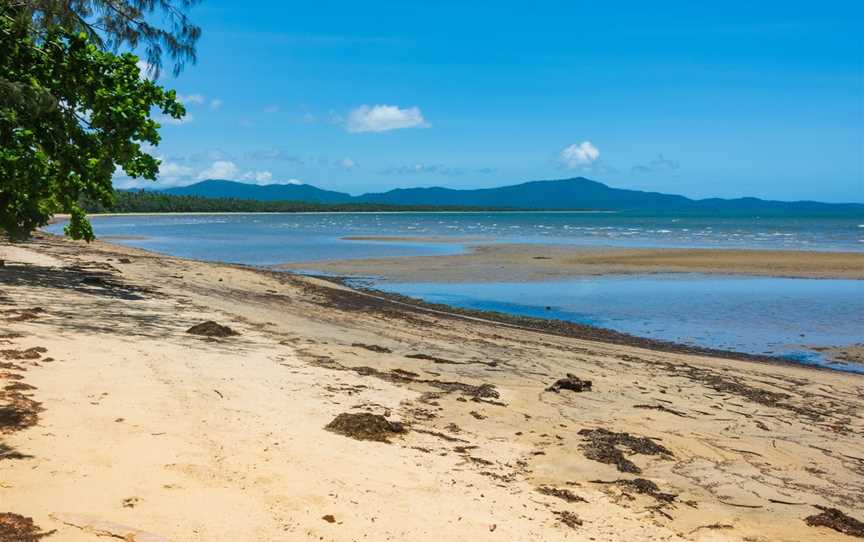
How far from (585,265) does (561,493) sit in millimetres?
33583

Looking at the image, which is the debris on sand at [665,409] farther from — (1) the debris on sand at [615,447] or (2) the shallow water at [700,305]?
(2) the shallow water at [700,305]

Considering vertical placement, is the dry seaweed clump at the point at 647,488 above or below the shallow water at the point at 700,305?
above

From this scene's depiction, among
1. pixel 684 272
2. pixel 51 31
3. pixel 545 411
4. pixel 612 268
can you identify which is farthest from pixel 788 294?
pixel 51 31

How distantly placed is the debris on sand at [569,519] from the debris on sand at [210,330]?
292 inches

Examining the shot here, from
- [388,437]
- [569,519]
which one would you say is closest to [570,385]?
[388,437]

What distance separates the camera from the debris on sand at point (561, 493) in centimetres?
562

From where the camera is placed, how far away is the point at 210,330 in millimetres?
11297

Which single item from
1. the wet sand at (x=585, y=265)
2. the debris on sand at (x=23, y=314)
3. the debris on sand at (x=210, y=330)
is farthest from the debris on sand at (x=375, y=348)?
the wet sand at (x=585, y=265)

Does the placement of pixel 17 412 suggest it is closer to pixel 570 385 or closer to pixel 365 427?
pixel 365 427

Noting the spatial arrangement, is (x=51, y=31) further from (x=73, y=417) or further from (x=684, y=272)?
(x=684, y=272)

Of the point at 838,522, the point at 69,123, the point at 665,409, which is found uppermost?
the point at 69,123

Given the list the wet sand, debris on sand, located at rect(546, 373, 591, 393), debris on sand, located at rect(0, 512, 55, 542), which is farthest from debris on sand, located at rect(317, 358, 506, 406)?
the wet sand

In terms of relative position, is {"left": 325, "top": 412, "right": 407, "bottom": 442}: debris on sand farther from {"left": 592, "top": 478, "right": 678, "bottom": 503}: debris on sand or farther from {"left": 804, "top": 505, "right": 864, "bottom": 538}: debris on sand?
{"left": 804, "top": 505, "right": 864, "bottom": 538}: debris on sand

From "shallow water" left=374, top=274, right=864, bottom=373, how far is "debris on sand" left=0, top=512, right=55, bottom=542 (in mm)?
14766
